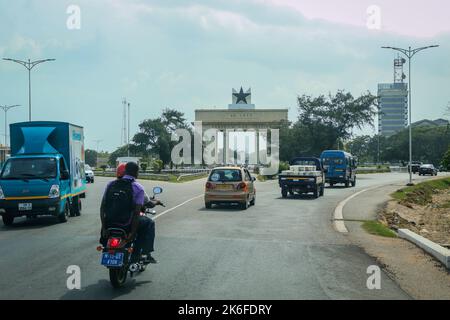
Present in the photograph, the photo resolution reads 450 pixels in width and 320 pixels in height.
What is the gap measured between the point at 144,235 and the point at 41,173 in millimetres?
9214

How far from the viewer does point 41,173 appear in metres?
16.6

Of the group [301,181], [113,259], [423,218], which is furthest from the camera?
[301,181]

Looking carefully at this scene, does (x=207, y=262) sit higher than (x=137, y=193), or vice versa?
(x=137, y=193)

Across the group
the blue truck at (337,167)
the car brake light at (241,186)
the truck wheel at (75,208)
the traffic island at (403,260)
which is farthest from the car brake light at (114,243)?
the blue truck at (337,167)

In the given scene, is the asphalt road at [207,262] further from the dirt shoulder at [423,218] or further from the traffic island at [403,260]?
the dirt shoulder at [423,218]

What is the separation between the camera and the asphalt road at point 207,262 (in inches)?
303

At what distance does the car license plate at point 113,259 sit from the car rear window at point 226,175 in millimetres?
14421

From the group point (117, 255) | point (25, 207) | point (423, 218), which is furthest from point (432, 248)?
point (423, 218)

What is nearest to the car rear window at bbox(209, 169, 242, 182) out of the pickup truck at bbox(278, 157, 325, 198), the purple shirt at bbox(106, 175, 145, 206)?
the pickup truck at bbox(278, 157, 325, 198)

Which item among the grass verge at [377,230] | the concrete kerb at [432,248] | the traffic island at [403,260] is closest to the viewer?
the traffic island at [403,260]

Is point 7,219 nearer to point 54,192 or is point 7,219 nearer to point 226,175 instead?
point 54,192

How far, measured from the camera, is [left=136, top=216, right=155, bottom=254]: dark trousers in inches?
332
